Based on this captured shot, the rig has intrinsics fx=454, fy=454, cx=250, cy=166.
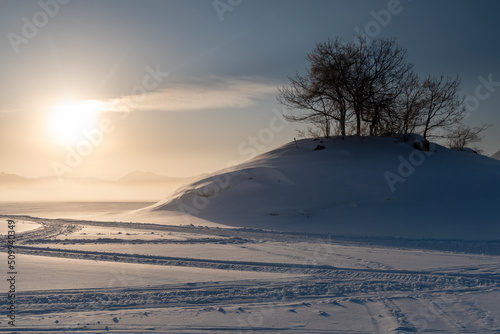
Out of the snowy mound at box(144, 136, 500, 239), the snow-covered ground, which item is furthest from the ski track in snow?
the snowy mound at box(144, 136, 500, 239)

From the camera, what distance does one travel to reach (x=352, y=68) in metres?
26.9

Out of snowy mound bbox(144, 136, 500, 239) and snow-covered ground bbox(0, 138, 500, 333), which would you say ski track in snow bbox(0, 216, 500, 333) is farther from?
snowy mound bbox(144, 136, 500, 239)

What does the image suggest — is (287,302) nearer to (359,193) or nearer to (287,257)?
(287,257)

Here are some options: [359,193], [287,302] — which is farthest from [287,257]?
[359,193]

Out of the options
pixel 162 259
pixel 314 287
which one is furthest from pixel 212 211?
pixel 314 287

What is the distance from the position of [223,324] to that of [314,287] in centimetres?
233

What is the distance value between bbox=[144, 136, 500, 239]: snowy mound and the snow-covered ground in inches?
3.4

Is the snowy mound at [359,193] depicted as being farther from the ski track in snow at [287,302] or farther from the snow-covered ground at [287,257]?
the ski track in snow at [287,302]

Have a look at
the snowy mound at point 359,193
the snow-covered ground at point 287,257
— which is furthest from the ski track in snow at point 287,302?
the snowy mound at point 359,193

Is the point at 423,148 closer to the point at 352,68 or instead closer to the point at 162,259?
the point at 352,68

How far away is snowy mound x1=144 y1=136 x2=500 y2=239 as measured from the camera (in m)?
16.3

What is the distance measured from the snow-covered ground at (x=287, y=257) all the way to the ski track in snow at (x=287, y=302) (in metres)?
0.03

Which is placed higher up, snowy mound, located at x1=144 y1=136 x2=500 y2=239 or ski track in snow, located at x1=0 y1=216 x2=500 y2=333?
snowy mound, located at x1=144 y1=136 x2=500 y2=239

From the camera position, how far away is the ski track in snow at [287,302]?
604 centimetres
